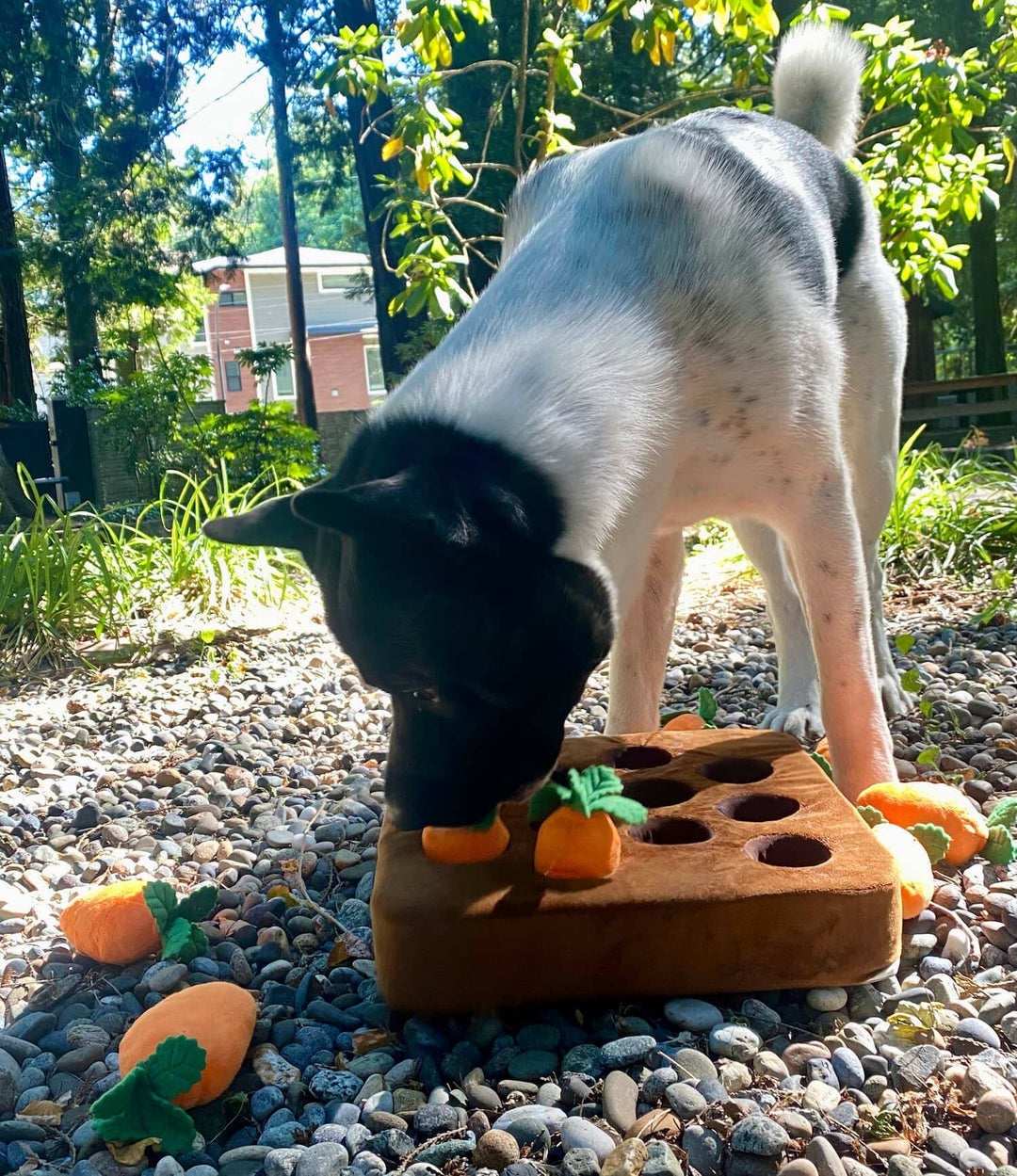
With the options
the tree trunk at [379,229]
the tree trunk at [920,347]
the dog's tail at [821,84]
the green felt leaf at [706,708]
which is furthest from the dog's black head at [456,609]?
the tree trunk at [920,347]

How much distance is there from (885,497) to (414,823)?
174 centimetres

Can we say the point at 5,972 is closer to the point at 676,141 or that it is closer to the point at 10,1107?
the point at 10,1107

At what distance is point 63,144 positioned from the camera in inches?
348

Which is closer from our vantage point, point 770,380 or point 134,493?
point 770,380

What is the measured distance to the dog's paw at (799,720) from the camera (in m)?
2.83

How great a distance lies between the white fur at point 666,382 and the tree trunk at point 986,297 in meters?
11.1

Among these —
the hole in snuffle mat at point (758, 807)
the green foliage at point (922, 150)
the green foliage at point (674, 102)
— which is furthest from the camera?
the green foliage at point (922, 150)

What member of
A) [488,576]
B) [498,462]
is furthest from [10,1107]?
[498,462]

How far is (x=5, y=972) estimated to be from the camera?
6.29 feet

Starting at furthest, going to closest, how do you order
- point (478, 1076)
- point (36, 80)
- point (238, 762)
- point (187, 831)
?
point (36, 80) → point (238, 762) → point (187, 831) → point (478, 1076)

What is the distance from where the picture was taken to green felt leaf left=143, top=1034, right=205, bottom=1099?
4.42 ft

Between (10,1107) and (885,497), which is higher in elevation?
(885,497)

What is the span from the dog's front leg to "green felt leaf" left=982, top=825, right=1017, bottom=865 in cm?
26

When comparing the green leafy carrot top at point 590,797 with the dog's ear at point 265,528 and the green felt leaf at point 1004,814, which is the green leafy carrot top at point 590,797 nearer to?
the dog's ear at point 265,528
